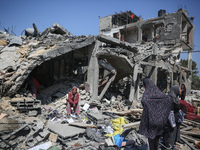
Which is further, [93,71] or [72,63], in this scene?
[72,63]

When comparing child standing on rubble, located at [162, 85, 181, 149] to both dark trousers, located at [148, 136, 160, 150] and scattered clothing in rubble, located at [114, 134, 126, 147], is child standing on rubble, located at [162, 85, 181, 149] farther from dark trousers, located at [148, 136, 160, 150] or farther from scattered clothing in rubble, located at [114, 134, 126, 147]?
scattered clothing in rubble, located at [114, 134, 126, 147]

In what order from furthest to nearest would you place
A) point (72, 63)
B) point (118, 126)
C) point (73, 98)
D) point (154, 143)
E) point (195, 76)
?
point (195, 76) < point (72, 63) < point (73, 98) < point (118, 126) < point (154, 143)

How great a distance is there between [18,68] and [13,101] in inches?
57.8

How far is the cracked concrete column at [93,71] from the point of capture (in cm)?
779

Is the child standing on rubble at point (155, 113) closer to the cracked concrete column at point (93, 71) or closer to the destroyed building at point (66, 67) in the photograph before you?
the destroyed building at point (66, 67)

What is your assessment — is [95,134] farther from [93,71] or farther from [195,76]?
[195,76]

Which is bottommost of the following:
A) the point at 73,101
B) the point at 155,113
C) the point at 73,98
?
the point at 73,101

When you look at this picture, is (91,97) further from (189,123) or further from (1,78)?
(189,123)

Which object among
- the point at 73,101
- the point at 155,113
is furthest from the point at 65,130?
the point at 155,113

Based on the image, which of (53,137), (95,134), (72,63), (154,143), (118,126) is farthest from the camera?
(72,63)

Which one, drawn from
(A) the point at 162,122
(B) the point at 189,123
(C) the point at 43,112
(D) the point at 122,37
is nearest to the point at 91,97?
(C) the point at 43,112

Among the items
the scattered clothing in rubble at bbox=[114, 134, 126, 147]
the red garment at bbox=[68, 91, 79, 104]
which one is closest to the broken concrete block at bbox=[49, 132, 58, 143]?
the scattered clothing in rubble at bbox=[114, 134, 126, 147]

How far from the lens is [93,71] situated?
25.8 ft

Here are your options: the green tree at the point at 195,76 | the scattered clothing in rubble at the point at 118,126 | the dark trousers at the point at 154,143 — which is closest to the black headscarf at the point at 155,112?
the dark trousers at the point at 154,143
